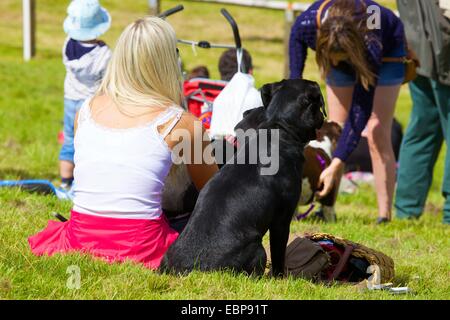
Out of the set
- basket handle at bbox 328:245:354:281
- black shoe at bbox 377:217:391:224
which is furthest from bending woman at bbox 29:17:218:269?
black shoe at bbox 377:217:391:224

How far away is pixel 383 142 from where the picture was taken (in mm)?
7371

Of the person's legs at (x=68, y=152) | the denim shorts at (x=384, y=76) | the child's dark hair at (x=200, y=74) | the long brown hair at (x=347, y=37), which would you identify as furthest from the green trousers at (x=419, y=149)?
the person's legs at (x=68, y=152)

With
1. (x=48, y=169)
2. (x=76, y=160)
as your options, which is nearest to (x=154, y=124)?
(x=76, y=160)

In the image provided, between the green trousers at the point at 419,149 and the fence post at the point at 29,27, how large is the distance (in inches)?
353

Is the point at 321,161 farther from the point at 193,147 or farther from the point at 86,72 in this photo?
the point at 193,147

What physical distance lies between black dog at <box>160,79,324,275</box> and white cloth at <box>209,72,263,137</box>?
172 centimetres

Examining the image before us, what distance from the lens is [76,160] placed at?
4727 millimetres

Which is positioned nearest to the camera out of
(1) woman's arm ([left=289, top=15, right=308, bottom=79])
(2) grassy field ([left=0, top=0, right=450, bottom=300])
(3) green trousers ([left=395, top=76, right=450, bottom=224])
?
(2) grassy field ([left=0, top=0, right=450, bottom=300])

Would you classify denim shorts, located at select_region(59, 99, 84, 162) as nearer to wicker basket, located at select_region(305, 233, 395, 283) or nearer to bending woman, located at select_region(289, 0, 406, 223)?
bending woman, located at select_region(289, 0, 406, 223)

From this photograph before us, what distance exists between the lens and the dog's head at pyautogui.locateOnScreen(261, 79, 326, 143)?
4621 mm

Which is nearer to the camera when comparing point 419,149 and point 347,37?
point 347,37

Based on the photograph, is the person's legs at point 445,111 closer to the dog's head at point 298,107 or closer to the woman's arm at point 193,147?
the dog's head at point 298,107

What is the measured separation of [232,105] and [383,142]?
5.32 ft

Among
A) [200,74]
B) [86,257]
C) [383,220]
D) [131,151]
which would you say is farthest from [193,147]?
[200,74]
